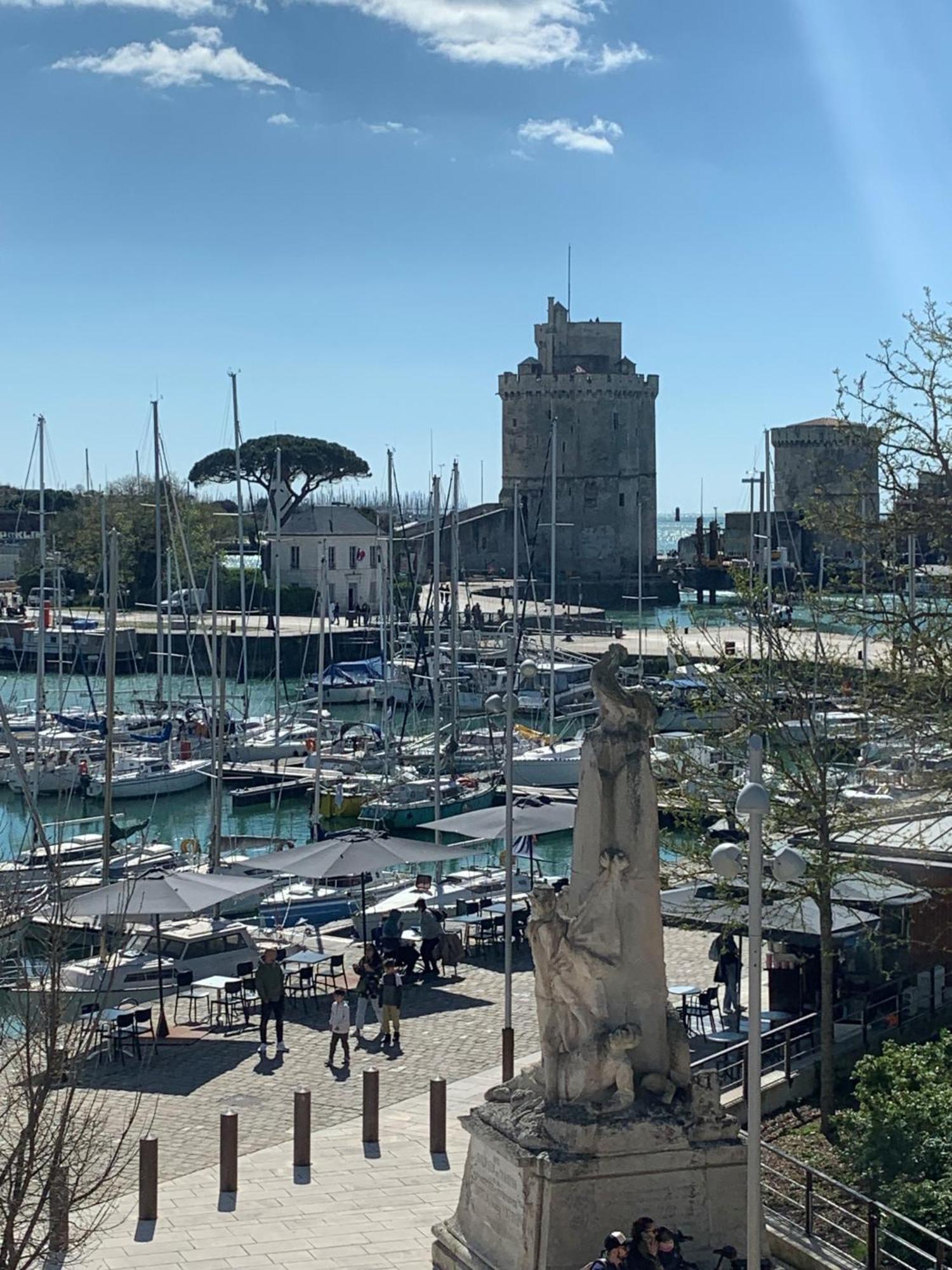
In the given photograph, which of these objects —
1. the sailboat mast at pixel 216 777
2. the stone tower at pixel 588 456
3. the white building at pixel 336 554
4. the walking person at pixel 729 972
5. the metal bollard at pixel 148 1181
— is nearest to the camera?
the metal bollard at pixel 148 1181

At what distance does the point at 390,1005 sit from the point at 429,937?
139 inches

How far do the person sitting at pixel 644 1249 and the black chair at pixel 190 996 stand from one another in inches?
407

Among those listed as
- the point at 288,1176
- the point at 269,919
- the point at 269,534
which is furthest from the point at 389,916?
the point at 269,534

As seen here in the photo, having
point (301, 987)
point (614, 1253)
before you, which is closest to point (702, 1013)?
point (301, 987)

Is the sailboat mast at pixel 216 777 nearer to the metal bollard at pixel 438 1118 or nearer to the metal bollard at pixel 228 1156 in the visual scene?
the metal bollard at pixel 438 1118

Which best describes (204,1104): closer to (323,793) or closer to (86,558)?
(323,793)

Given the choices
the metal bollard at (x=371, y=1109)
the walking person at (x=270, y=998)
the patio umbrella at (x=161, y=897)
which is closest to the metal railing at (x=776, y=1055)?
the metal bollard at (x=371, y=1109)

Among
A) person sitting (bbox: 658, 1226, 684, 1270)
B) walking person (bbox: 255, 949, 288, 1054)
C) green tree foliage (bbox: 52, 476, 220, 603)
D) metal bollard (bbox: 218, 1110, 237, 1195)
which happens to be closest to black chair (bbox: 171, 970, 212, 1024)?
walking person (bbox: 255, 949, 288, 1054)

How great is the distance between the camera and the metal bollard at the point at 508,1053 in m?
16.3

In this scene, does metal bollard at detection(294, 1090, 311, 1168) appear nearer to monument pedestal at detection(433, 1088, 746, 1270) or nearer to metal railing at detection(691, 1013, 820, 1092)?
metal railing at detection(691, 1013, 820, 1092)

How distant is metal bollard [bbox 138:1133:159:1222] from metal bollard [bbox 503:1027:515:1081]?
164 inches

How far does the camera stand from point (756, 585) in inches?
774

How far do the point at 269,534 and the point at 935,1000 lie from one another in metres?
59.4

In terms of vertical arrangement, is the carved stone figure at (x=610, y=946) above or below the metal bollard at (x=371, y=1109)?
above
